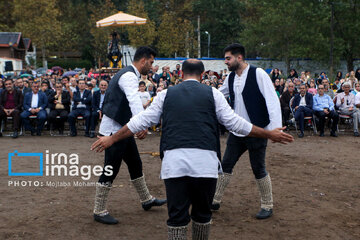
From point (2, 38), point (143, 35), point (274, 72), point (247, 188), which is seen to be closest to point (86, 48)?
point (2, 38)

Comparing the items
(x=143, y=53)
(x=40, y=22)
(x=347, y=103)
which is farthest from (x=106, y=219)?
(x=40, y=22)

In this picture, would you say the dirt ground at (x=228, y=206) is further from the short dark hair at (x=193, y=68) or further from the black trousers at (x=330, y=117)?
the black trousers at (x=330, y=117)

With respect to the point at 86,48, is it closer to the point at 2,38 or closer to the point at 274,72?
the point at 2,38

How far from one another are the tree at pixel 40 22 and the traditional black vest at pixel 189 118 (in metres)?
44.5

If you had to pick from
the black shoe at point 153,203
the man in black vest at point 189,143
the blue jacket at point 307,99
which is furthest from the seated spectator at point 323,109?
the man in black vest at point 189,143

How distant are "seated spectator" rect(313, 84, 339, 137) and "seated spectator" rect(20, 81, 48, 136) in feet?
27.7

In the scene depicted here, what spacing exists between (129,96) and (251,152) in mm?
1707

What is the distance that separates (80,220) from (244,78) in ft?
8.78

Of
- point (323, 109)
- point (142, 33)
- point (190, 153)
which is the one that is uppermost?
point (142, 33)

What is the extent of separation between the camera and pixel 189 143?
3500mm

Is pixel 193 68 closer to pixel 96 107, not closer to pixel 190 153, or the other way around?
pixel 190 153

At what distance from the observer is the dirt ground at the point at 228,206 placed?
15.8 ft

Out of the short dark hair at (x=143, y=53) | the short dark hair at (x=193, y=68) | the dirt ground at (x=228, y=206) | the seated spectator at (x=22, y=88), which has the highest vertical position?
the short dark hair at (x=143, y=53)

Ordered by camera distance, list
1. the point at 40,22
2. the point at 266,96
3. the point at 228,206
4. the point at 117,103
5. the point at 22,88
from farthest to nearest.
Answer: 1. the point at 40,22
2. the point at 22,88
3. the point at 228,206
4. the point at 266,96
5. the point at 117,103
